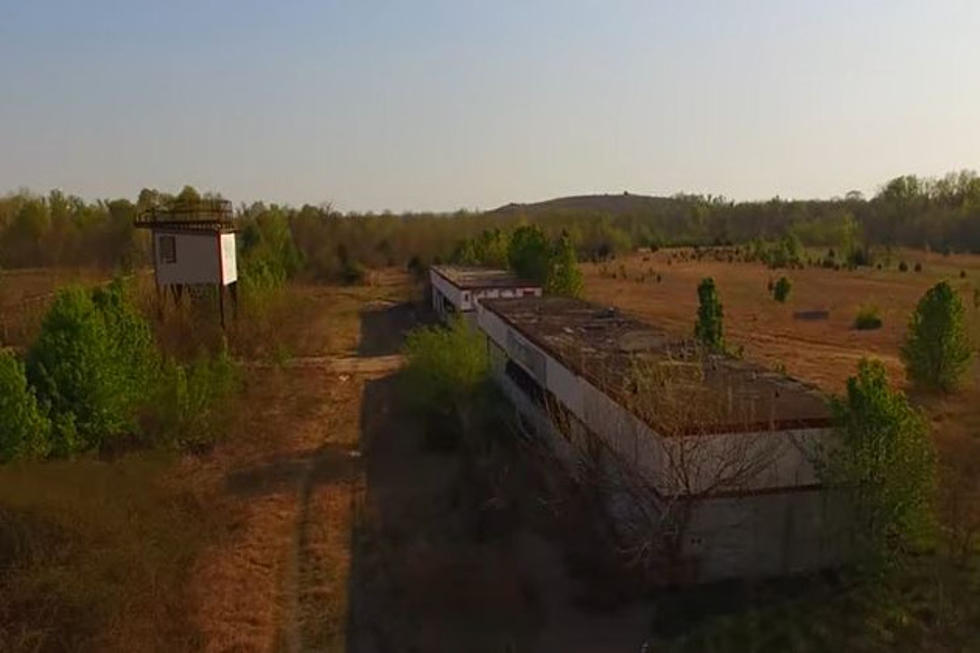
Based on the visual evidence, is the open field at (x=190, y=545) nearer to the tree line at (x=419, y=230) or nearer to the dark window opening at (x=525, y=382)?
the dark window opening at (x=525, y=382)

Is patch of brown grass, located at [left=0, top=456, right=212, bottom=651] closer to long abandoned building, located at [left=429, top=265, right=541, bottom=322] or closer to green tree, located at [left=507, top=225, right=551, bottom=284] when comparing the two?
long abandoned building, located at [left=429, top=265, right=541, bottom=322]

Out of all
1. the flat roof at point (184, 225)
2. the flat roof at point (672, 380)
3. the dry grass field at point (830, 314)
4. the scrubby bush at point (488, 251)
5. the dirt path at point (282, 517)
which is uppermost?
the flat roof at point (184, 225)

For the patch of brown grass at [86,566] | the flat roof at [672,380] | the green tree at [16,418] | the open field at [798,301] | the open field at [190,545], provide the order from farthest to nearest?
the open field at [798,301] < the green tree at [16,418] < the flat roof at [672,380] < the open field at [190,545] < the patch of brown grass at [86,566]

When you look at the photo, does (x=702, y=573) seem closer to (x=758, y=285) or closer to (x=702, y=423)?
(x=702, y=423)

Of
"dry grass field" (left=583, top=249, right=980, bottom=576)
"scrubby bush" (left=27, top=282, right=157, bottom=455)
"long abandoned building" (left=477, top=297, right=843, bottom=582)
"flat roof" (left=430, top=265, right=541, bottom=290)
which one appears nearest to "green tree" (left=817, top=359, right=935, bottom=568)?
"long abandoned building" (left=477, top=297, right=843, bottom=582)

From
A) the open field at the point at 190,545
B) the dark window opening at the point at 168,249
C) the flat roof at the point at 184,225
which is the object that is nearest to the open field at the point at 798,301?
the open field at the point at 190,545

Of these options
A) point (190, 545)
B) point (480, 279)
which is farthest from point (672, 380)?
point (480, 279)
